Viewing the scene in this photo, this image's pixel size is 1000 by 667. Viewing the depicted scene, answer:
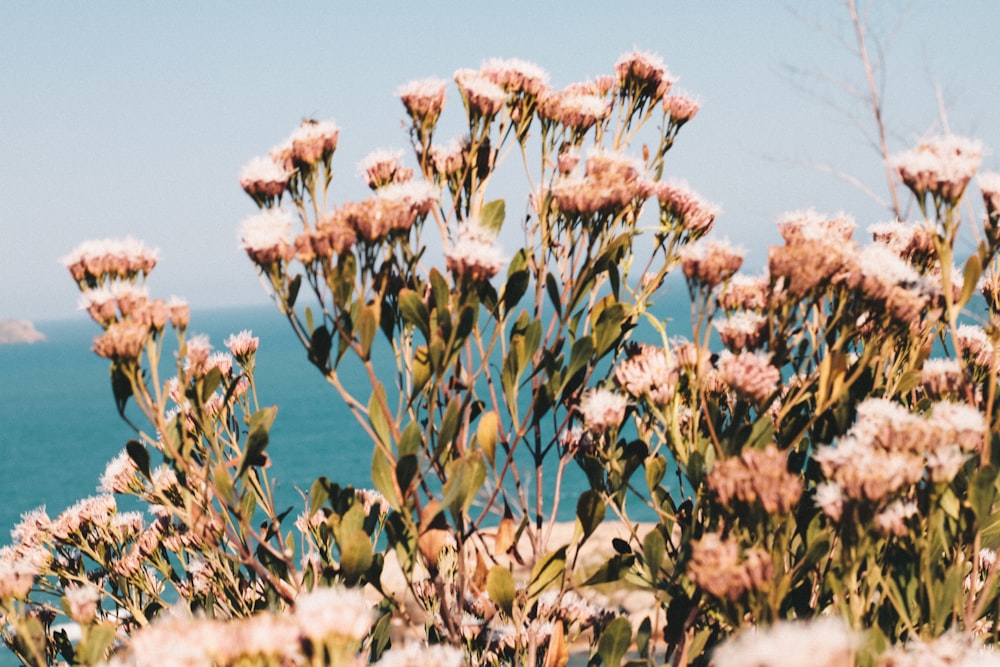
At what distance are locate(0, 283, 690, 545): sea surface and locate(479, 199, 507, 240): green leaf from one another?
101 ft

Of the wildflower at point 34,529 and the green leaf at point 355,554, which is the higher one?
the green leaf at point 355,554

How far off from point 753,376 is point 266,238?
3.08ft

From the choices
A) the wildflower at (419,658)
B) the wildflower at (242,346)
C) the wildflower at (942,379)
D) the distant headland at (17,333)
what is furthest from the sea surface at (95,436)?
the distant headland at (17,333)

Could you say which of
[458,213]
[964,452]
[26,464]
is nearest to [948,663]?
[964,452]

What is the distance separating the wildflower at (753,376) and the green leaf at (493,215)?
58cm

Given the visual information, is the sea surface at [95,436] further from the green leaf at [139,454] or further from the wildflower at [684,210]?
the wildflower at [684,210]

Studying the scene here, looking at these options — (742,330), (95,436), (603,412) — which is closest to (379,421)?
(603,412)

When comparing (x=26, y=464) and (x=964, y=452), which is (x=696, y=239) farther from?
(x=26, y=464)

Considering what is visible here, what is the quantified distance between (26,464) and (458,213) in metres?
73.0

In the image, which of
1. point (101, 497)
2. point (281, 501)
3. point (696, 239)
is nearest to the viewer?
point (696, 239)

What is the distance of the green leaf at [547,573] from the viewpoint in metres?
1.59

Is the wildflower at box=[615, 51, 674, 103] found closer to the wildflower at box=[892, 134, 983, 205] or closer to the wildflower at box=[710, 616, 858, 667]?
the wildflower at box=[892, 134, 983, 205]

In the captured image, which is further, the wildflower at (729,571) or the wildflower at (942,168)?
the wildflower at (942,168)

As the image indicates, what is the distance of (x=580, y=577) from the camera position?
165 cm
